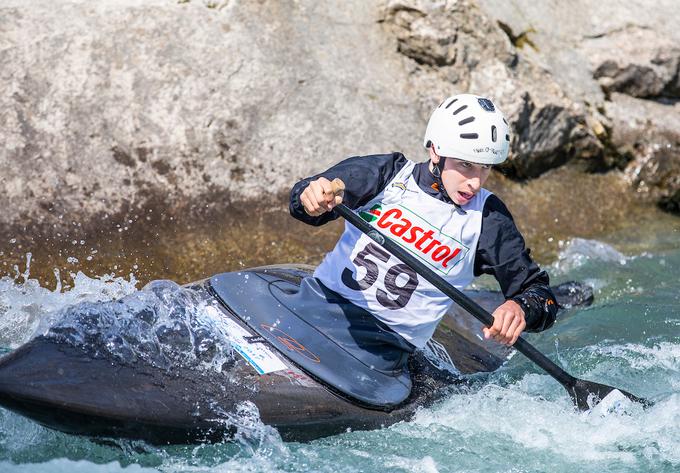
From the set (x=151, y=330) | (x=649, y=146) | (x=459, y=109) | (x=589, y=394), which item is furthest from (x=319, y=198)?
(x=649, y=146)

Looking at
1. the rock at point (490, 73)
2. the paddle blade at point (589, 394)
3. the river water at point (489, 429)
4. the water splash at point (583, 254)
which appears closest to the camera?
the river water at point (489, 429)

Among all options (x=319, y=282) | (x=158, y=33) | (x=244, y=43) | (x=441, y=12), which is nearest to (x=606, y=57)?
(x=441, y=12)

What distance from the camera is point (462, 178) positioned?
432cm

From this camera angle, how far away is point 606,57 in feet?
28.2

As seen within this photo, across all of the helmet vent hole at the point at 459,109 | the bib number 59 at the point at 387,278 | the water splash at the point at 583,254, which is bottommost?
the water splash at the point at 583,254

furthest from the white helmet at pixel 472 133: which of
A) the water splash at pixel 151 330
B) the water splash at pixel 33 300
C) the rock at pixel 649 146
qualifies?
the rock at pixel 649 146

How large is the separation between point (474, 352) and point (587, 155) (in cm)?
364

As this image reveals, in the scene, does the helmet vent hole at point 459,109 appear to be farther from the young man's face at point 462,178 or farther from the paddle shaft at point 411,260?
the paddle shaft at point 411,260

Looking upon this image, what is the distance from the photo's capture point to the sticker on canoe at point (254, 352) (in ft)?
13.6

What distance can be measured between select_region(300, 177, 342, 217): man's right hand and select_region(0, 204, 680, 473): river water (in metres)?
0.95

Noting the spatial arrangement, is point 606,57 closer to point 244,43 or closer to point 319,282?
point 244,43

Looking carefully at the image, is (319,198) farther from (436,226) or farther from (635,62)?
(635,62)

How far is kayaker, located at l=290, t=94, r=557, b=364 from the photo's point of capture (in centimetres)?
427

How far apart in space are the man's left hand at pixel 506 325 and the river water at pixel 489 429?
20.9 inches
